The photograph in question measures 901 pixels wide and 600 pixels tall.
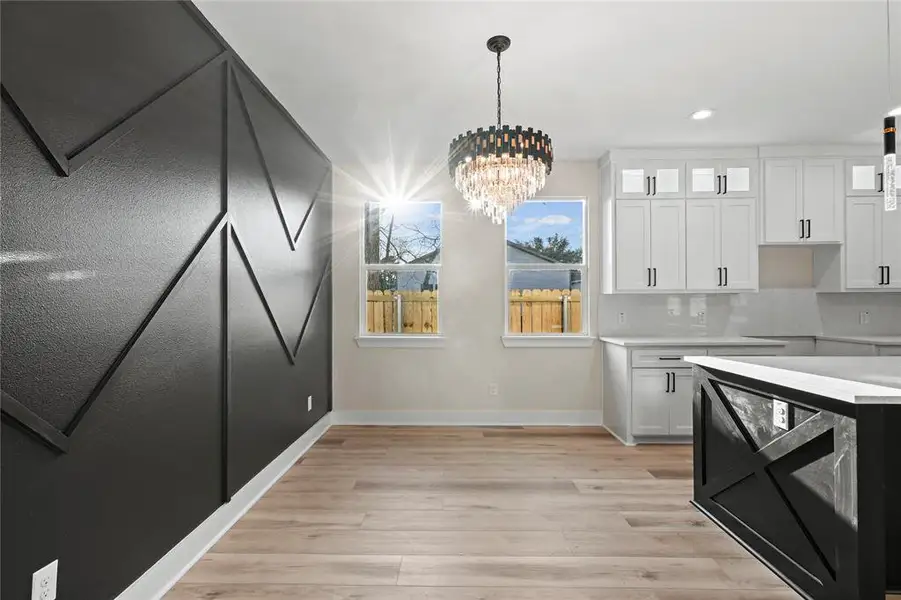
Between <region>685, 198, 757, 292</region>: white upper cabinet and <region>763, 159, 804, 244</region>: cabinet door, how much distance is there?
0.46 ft

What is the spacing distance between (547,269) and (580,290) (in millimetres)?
398

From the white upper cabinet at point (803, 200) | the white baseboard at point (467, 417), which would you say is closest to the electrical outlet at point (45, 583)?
the white baseboard at point (467, 417)

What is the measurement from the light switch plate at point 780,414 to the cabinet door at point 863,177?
3554mm

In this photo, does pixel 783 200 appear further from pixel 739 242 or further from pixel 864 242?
pixel 864 242

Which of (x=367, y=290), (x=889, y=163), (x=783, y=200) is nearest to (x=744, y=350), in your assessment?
(x=783, y=200)

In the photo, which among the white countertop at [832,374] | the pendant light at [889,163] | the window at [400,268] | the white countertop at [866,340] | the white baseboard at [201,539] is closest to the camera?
the white countertop at [832,374]

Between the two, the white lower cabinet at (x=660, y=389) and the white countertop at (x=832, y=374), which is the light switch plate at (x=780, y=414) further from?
the white lower cabinet at (x=660, y=389)

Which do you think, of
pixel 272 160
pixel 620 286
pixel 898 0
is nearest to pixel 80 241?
pixel 272 160

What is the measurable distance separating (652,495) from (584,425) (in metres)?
1.82

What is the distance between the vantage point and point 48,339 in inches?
59.8

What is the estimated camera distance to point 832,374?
2068 millimetres

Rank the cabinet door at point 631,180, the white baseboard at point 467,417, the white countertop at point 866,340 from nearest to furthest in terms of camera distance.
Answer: the white countertop at point 866,340 → the cabinet door at point 631,180 → the white baseboard at point 467,417

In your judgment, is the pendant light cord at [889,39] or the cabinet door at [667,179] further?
the cabinet door at [667,179]

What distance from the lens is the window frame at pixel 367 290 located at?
514cm
